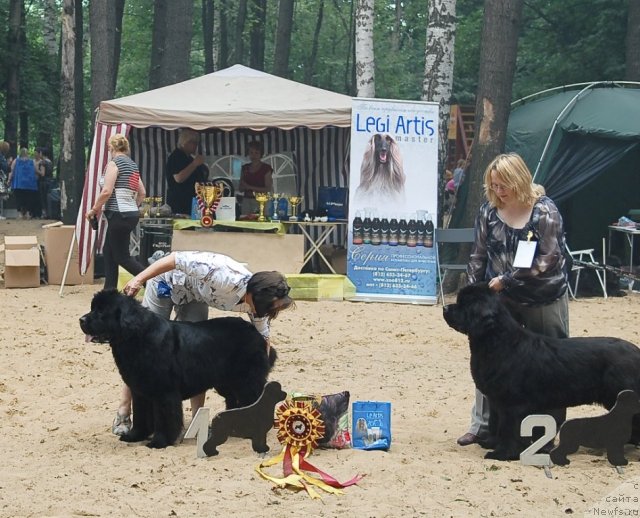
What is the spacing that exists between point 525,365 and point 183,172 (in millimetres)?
8705

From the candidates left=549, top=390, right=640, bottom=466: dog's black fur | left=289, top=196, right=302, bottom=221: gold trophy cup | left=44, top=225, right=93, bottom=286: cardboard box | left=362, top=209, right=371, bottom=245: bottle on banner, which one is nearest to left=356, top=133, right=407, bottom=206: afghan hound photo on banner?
left=362, top=209, right=371, bottom=245: bottle on banner

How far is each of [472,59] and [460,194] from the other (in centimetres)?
1591

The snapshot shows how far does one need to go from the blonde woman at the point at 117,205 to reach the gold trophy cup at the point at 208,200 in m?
1.82

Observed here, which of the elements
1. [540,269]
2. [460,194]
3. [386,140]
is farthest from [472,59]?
[540,269]

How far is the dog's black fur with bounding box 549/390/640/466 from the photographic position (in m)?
5.75

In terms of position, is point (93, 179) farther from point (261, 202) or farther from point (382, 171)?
point (382, 171)

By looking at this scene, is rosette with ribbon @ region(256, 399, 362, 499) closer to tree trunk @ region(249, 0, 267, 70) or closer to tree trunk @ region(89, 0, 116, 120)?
tree trunk @ region(89, 0, 116, 120)

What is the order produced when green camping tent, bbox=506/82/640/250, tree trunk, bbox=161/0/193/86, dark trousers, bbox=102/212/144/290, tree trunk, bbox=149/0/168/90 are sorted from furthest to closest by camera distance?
1. tree trunk, bbox=149/0/168/90
2. tree trunk, bbox=161/0/193/86
3. green camping tent, bbox=506/82/640/250
4. dark trousers, bbox=102/212/144/290

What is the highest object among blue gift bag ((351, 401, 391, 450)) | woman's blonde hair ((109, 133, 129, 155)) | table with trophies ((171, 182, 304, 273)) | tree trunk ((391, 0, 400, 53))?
tree trunk ((391, 0, 400, 53))

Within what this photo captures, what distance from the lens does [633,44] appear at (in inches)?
784

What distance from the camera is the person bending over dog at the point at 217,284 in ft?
19.6

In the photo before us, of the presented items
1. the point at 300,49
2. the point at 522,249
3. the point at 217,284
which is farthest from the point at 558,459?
the point at 300,49

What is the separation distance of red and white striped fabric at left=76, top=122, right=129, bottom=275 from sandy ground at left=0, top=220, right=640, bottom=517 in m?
2.73

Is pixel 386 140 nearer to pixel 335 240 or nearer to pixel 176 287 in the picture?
pixel 335 240
